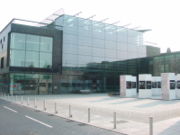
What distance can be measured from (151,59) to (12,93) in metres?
29.7

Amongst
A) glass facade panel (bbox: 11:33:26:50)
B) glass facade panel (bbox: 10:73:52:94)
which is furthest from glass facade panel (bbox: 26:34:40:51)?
glass facade panel (bbox: 10:73:52:94)

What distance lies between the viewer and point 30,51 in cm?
3506

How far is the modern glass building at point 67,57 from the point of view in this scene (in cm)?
3422

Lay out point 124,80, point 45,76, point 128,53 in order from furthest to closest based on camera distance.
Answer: point 128,53
point 45,76
point 124,80

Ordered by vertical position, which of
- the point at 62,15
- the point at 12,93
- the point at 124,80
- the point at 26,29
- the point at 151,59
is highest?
the point at 62,15

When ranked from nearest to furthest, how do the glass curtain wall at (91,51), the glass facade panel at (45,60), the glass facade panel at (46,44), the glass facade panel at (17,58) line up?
1. the glass facade panel at (17,58)
2. the glass facade panel at (45,60)
3. the glass facade panel at (46,44)
4. the glass curtain wall at (91,51)

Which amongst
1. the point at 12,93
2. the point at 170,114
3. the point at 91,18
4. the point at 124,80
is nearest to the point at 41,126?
the point at 170,114

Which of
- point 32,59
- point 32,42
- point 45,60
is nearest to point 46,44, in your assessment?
point 32,42

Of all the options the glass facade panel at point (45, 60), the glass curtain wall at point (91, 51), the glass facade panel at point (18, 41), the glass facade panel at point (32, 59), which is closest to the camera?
the glass facade panel at point (18, 41)

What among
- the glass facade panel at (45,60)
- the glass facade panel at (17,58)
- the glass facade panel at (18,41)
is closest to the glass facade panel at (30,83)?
the glass facade panel at (17,58)

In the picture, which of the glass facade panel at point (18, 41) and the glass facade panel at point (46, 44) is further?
the glass facade panel at point (46, 44)

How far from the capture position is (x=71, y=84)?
38.2 meters

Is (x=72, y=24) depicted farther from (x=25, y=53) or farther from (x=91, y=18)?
(x=25, y=53)

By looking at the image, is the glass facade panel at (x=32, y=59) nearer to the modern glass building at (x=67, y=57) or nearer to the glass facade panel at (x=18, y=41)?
the modern glass building at (x=67, y=57)
